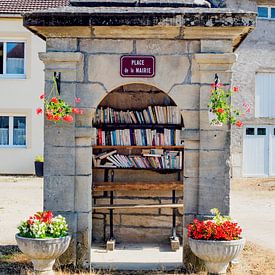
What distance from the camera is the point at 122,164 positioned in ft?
27.1

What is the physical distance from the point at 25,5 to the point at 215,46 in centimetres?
1429

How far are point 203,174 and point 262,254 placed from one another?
1.99 metres

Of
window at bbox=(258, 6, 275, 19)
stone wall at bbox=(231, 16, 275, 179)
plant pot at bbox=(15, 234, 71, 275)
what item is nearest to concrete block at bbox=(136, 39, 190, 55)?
plant pot at bbox=(15, 234, 71, 275)

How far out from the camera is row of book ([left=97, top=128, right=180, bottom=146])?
8.03 m

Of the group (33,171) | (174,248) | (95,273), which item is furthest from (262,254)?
(33,171)

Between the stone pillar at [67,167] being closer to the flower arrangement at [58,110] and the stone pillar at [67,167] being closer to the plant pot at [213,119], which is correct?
the flower arrangement at [58,110]

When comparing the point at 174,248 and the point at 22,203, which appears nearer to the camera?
the point at 174,248

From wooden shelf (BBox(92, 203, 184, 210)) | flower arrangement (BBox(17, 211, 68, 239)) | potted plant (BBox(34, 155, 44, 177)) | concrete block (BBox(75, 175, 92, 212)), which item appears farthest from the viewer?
potted plant (BBox(34, 155, 44, 177))

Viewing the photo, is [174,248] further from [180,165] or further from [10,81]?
[10,81]

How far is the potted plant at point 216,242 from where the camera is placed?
18.5 ft

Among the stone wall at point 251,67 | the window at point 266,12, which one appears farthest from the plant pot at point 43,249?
the window at point 266,12

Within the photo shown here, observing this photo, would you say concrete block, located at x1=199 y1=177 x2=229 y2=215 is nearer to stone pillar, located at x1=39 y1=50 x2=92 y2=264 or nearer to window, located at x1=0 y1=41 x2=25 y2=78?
stone pillar, located at x1=39 y1=50 x2=92 y2=264

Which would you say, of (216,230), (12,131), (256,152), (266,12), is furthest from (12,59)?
(216,230)

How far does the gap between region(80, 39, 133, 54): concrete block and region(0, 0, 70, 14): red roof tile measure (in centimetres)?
1299
